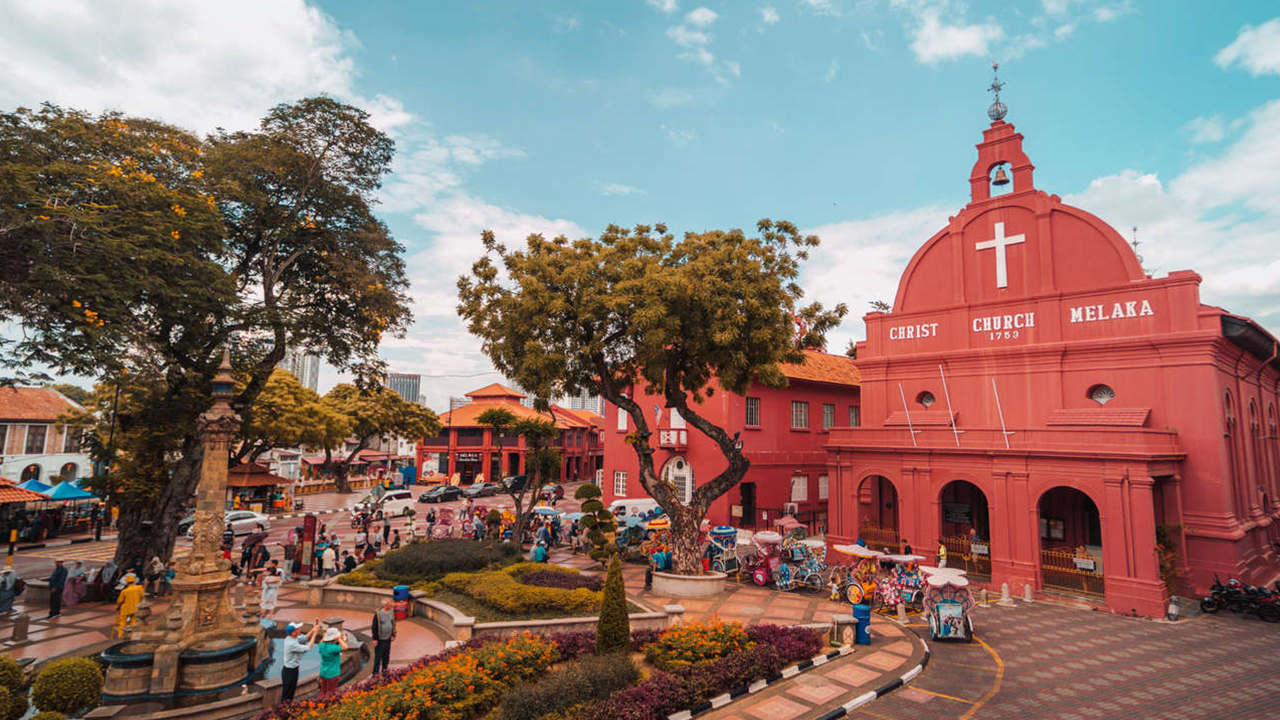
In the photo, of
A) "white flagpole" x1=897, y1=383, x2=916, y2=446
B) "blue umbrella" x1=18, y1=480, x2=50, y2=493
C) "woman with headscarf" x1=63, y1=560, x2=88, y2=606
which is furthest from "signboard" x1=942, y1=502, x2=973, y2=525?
"blue umbrella" x1=18, y1=480, x2=50, y2=493

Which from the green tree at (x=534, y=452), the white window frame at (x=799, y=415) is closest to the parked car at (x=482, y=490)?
the green tree at (x=534, y=452)

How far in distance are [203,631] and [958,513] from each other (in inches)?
948

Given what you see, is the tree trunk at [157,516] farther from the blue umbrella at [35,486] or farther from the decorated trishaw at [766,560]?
the decorated trishaw at [766,560]

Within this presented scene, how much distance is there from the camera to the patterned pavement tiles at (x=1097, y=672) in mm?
10336

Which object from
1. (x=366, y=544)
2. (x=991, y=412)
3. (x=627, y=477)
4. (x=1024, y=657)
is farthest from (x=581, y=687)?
(x=627, y=477)

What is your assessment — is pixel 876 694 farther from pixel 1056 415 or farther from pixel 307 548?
pixel 307 548

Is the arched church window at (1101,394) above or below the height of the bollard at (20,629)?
above

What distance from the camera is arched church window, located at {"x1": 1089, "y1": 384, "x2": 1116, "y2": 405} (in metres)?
20.3

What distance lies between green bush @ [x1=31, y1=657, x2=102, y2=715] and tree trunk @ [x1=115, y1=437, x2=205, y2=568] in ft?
37.9

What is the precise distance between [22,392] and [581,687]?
174 feet

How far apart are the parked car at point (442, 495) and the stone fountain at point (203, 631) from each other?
3113 cm

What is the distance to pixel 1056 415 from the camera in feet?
68.2

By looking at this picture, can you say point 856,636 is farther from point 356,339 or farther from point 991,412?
point 356,339

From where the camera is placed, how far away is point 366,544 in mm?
22453
